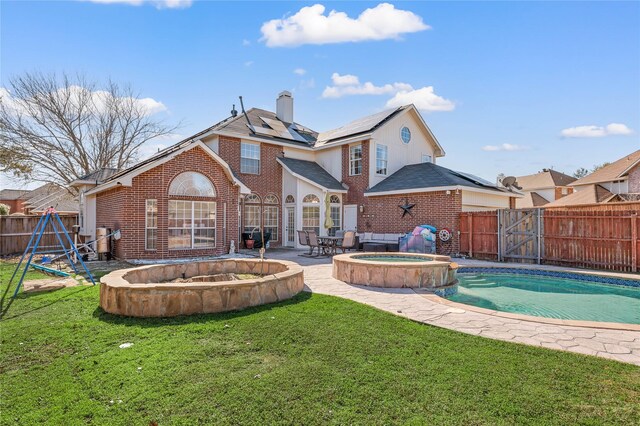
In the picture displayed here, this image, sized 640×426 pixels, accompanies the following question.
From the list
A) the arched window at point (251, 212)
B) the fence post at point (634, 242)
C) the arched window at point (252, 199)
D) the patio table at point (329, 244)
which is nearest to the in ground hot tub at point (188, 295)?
the patio table at point (329, 244)

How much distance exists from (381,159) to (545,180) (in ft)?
93.6

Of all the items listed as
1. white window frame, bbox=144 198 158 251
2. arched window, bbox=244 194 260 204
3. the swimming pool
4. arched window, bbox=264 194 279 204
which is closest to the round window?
arched window, bbox=264 194 279 204

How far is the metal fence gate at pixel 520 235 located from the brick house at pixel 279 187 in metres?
1.93

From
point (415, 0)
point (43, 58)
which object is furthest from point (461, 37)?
point (43, 58)

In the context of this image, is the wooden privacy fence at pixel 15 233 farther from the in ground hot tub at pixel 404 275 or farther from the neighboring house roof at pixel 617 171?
the neighboring house roof at pixel 617 171

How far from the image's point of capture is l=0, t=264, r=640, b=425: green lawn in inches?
105

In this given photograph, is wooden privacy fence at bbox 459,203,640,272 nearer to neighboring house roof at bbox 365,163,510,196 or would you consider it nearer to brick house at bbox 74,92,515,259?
brick house at bbox 74,92,515,259

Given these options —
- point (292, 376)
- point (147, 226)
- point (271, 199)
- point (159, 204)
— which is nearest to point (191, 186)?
point (159, 204)

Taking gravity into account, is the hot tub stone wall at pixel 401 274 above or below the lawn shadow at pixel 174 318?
above

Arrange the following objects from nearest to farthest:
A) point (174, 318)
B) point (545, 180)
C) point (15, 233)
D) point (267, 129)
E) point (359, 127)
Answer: point (174, 318), point (15, 233), point (359, 127), point (267, 129), point (545, 180)

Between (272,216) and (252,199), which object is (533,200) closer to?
(272,216)

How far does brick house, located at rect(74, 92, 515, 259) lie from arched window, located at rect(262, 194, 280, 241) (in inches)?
2.2

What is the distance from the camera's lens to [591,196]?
2573 cm

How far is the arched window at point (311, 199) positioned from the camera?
58.5 feet
